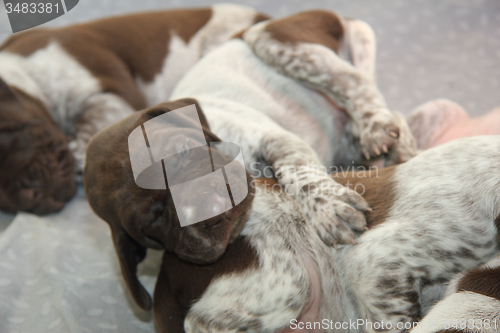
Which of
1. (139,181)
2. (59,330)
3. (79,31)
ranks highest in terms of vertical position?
(139,181)

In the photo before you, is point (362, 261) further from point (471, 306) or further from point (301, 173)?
point (301, 173)

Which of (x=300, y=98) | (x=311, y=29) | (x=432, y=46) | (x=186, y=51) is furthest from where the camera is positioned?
(x=432, y=46)

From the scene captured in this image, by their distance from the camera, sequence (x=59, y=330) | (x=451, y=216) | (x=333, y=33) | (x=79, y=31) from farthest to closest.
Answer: (x=79, y=31)
(x=333, y=33)
(x=59, y=330)
(x=451, y=216)

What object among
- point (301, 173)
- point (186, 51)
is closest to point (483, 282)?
point (301, 173)

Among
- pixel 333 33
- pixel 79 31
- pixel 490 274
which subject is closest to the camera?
pixel 490 274

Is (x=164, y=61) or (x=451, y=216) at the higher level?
(x=451, y=216)

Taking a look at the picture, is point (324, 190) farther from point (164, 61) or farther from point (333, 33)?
point (164, 61)

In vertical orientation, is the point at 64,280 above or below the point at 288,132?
below

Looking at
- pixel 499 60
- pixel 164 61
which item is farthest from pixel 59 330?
pixel 499 60
